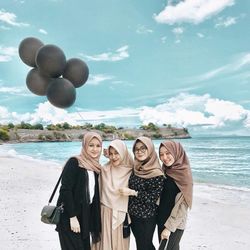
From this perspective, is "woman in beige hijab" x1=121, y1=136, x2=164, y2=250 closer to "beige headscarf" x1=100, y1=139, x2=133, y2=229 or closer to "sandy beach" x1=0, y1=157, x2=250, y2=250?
"beige headscarf" x1=100, y1=139, x2=133, y2=229

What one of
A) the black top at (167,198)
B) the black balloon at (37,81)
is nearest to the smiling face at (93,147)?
the black top at (167,198)

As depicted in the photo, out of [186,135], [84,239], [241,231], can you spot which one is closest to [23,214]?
[84,239]

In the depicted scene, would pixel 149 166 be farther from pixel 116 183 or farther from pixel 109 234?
pixel 109 234

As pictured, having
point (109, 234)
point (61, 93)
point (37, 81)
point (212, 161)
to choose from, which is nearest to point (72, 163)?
point (109, 234)

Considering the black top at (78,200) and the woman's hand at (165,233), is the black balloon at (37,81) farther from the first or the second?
the woman's hand at (165,233)

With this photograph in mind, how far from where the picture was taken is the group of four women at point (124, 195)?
7.97ft

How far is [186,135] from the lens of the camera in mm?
99500

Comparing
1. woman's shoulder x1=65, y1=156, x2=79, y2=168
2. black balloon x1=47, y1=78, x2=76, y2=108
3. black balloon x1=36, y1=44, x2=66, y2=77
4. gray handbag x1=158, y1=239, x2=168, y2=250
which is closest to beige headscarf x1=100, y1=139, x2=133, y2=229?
woman's shoulder x1=65, y1=156, x2=79, y2=168

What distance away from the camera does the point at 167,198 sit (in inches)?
96.3

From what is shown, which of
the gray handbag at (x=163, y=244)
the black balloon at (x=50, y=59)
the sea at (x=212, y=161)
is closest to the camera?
the gray handbag at (x=163, y=244)

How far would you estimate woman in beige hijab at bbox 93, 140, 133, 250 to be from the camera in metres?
2.47

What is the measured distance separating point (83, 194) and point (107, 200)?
194 millimetres

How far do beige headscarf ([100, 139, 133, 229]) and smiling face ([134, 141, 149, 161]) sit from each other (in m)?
0.08

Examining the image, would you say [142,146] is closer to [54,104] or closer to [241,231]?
[54,104]
